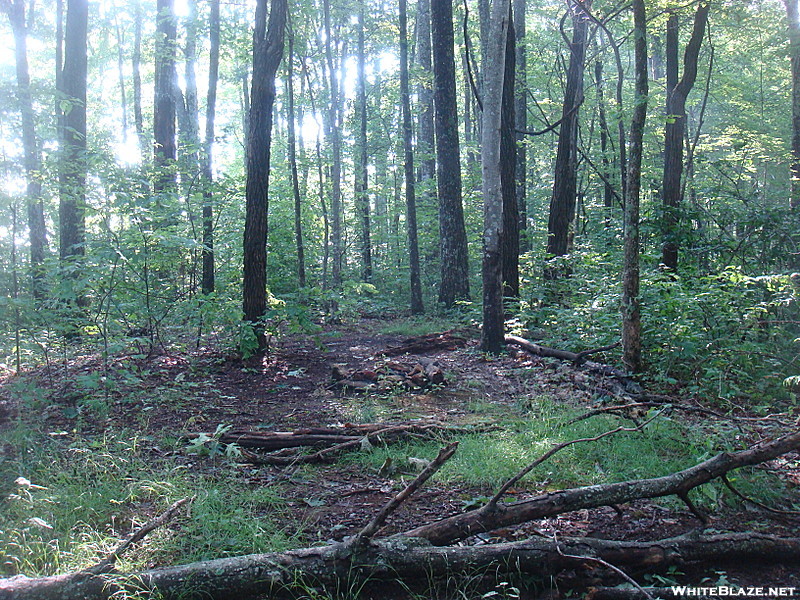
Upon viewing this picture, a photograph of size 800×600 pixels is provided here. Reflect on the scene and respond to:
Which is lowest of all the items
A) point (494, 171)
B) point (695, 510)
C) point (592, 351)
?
point (695, 510)

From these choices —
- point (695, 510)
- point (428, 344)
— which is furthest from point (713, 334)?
point (428, 344)

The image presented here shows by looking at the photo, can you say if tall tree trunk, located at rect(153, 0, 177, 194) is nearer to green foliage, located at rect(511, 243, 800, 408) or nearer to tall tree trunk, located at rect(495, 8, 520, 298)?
tall tree trunk, located at rect(495, 8, 520, 298)

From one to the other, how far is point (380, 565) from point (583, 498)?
1.21 meters

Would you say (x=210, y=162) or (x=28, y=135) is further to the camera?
(x=28, y=135)

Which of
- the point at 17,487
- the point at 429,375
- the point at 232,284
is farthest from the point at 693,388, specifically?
the point at 232,284

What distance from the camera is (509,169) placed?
36.0ft

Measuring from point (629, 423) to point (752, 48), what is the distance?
22.1m

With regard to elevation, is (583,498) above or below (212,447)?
above

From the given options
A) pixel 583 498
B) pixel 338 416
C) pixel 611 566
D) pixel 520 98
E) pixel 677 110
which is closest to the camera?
pixel 611 566

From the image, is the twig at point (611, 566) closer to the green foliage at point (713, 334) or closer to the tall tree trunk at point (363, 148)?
the green foliage at point (713, 334)

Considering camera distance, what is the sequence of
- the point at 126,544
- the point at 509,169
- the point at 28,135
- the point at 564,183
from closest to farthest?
A: the point at 126,544 → the point at 509,169 → the point at 564,183 → the point at 28,135

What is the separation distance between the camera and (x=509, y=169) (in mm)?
10969

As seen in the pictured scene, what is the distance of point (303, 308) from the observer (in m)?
8.60

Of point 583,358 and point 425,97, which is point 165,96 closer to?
point 425,97
